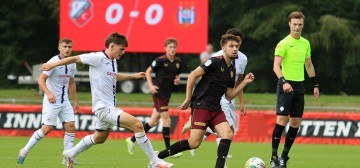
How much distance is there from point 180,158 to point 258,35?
87.9ft

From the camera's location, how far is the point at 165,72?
1742cm

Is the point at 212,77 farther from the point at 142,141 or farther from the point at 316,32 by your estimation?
the point at 316,32

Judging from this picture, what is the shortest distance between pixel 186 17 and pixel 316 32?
10.5 metres

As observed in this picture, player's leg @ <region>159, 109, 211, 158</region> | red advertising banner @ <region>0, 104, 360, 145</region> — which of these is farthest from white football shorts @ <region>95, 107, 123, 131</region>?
red advertising banner @ <region>0, 104, 360, 145</region>

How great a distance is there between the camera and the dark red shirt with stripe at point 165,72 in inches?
682

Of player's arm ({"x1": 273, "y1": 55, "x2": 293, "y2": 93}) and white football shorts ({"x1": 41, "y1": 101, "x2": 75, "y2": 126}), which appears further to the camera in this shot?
white football shorts ({"x1": 41, "y1": 101, "x2": 75, "y2": 126})

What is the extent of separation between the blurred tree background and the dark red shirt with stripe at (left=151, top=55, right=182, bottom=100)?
1945 centimetres

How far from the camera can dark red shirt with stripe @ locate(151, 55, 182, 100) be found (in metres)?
17.3

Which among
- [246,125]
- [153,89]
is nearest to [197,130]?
[153,89]

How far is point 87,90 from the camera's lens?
3694 cm

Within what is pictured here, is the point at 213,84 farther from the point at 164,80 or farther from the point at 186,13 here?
the point at 186,13

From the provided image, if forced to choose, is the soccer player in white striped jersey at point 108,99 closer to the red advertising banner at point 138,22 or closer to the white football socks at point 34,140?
the white football socks at point 34,140

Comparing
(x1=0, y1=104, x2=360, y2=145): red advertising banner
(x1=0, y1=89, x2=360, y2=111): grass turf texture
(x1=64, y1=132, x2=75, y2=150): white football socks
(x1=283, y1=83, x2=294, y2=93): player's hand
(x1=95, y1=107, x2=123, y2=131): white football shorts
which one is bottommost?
(x1=0, y1=89, x2=360, y2=111): grass turf texture

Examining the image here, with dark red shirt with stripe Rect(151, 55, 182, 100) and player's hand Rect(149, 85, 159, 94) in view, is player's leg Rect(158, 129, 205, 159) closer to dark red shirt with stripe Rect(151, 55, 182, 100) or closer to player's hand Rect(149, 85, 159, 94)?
player's hand Rect(149, 85, 159, 94)
